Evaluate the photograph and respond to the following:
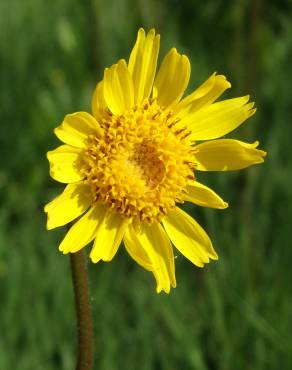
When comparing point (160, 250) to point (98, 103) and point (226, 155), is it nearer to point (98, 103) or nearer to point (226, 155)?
point (226, 155)

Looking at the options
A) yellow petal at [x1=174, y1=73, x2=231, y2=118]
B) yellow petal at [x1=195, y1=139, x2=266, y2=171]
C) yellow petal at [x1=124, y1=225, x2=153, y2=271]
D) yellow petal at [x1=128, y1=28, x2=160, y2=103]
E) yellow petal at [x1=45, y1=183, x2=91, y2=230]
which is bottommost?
yellow petal at [x1=124, y1=225, x2=153, y2=271]

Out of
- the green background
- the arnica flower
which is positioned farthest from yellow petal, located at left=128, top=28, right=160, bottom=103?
the green background

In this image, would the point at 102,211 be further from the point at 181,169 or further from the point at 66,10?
the point at 66,10

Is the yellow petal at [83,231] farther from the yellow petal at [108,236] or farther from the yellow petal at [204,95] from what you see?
the yellow petal at [204,95]

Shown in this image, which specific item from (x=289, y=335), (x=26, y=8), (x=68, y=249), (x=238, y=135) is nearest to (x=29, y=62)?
(x=26, y=8)

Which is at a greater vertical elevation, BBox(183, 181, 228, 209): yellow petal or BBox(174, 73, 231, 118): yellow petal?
BBox(174, 73, 231, 118): yellow petal

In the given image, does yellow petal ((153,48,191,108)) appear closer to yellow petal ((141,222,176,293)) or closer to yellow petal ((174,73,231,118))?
yellow petal ((174,73,231,118))
